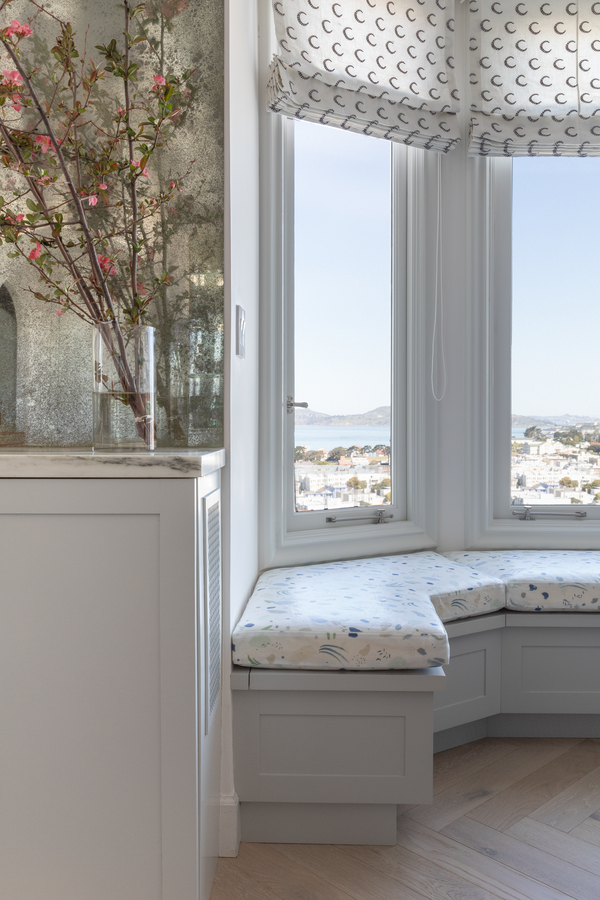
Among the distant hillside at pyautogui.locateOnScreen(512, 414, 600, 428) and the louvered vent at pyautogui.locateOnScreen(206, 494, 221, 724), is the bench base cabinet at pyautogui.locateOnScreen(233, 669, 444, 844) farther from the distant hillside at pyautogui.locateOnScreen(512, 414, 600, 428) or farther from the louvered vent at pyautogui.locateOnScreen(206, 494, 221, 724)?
the distant hillside at pyautogui.locateOnScreen(512, 414, 600, 428)

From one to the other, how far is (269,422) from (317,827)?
1097mm

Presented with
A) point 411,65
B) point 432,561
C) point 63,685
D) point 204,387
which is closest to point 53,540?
point 63,685

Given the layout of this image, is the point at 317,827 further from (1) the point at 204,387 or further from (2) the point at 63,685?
(1) the point at 204,387

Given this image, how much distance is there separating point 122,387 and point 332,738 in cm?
90

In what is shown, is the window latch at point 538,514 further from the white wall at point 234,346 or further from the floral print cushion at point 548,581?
the white wall at point 234,346

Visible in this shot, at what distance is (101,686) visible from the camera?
3.59 feet

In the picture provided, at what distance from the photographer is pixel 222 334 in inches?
55.8

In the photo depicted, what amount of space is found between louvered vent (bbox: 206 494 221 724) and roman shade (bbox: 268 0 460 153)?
1.32 metres

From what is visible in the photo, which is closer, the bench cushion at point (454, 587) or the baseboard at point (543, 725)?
the bench cushion at point (454, 587)

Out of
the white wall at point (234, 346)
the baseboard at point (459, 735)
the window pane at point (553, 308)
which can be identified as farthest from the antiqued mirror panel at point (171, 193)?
the window pane at point (553, 308)

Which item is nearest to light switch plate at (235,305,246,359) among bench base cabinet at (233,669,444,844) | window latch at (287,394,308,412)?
window latch at (287,394,308,412)

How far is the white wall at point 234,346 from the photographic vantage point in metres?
1.39

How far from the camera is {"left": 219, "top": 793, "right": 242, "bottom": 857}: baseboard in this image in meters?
1.39

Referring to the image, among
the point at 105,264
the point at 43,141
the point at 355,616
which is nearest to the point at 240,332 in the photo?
the point at 105,264
